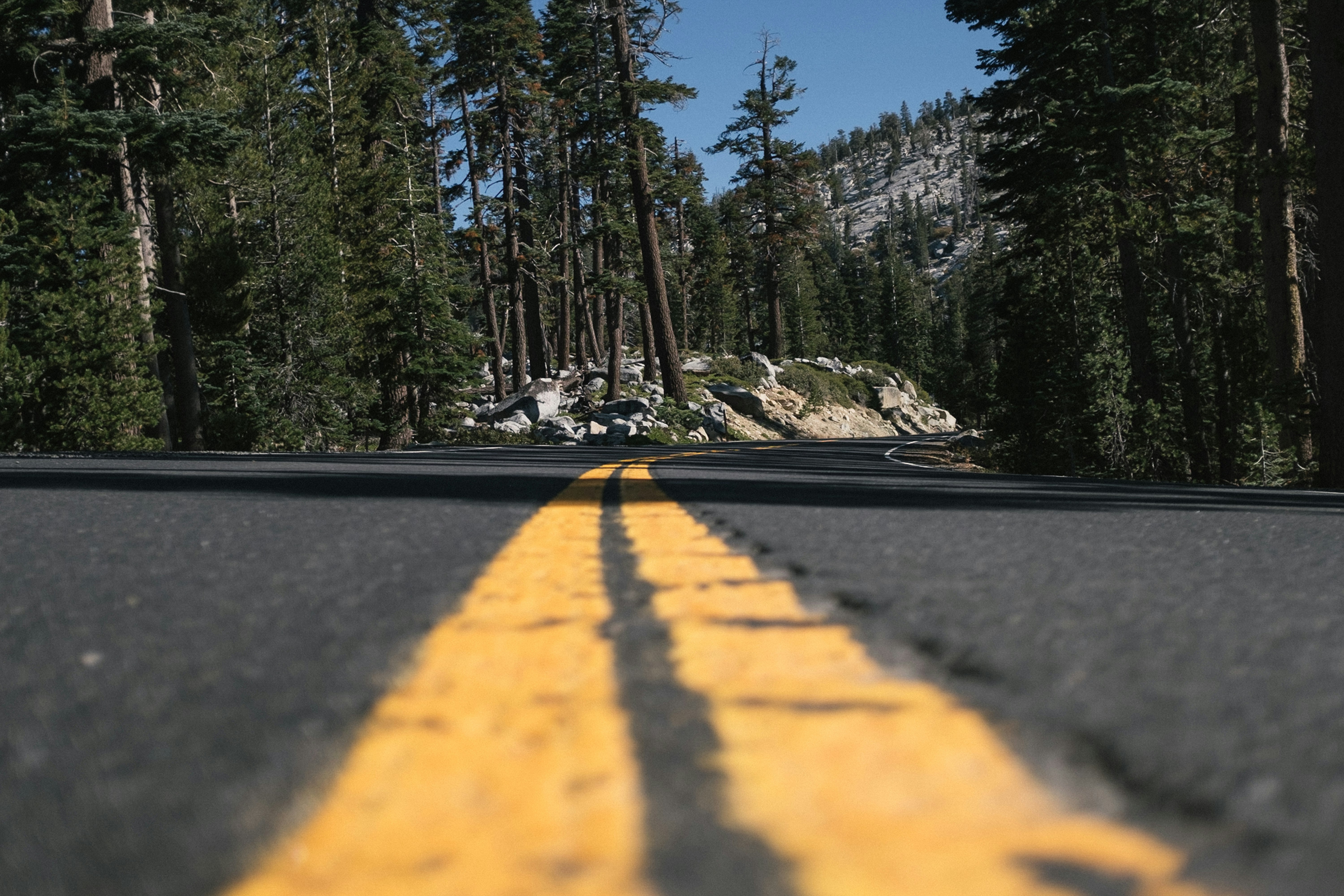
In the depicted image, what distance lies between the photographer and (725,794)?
33.3 inches

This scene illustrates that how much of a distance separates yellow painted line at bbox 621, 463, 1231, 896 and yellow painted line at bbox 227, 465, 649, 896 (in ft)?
0.43

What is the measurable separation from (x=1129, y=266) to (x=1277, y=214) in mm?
3414

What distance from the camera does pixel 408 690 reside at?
121cm

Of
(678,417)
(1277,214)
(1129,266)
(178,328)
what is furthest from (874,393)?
(178,328)

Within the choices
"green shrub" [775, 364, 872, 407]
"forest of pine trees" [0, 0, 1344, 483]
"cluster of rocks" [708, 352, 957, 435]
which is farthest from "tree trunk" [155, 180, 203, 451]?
"green shrub" [775, 364, 872, 407]

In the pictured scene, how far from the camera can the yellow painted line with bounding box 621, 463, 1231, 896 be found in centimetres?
71

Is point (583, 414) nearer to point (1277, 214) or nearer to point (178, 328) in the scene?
point (178, 328)

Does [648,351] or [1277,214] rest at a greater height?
[648,351]

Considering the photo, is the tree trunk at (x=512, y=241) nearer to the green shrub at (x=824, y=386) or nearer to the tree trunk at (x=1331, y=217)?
the green shrub at (x=824, y=386)

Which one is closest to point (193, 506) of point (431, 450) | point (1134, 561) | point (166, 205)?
point (1134, 561)

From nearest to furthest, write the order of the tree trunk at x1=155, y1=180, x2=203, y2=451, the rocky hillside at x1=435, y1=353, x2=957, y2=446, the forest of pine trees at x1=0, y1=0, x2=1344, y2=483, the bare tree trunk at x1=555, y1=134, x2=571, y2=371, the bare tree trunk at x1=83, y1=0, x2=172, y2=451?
the forest of pine trees at x1=0, y1=0, x2=1344, y2=483 < the bare tree trunk at x1=83, y1=0, x2=172, y2=451 < the tree trunk at x1=155, y1=180, x2=203, y2=451 < the rocky hillside at x1=435, y1=353, x2=957, y2=446 < the bare tree trunk at x1=555, y1=134, x2=571, y2=371

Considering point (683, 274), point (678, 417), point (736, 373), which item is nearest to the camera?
point (678, 417)

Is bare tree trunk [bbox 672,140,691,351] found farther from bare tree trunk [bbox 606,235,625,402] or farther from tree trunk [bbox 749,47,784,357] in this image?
bare tree trunk [bbox 606,235,625,402]

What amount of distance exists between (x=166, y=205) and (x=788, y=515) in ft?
59.3
